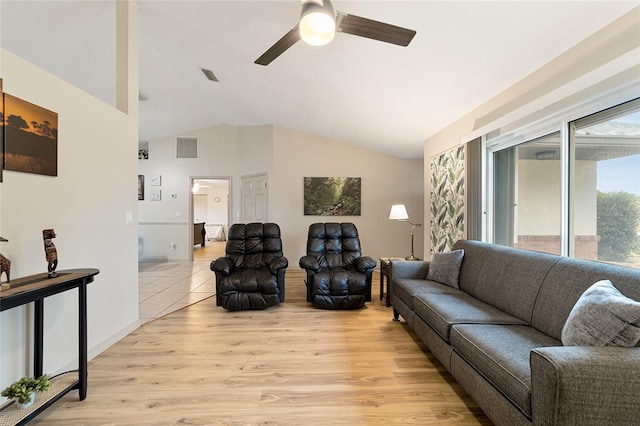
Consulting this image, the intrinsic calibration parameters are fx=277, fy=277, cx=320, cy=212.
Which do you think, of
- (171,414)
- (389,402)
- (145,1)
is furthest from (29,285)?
(145,1)

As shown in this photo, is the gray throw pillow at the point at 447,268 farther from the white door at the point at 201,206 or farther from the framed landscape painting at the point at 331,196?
the white door at the point at 201,206

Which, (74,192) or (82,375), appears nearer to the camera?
(82,375)

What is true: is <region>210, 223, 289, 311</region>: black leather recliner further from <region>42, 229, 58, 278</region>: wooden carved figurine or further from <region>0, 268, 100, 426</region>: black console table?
<region>42, 229, 58, 278</region>: wooden carved figurine

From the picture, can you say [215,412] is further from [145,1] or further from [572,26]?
[145,1]

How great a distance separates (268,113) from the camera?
5.32 metres

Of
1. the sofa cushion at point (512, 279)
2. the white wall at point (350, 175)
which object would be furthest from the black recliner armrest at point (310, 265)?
the white wall at point (350, 175)

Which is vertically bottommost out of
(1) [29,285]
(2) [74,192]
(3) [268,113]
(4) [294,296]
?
(4) [294,296]

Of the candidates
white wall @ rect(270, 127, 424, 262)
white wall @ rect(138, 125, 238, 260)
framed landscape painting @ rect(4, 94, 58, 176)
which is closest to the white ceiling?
white wall @ rect(270, 127, 424, 262)

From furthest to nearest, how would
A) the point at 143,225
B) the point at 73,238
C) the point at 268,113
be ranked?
the point at 143,225, the point at 268,113, the point at 73,238

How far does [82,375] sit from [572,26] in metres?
3.98

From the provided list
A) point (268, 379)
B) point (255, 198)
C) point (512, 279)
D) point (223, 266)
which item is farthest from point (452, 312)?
point (255, 198)

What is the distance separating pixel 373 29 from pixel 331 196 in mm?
4165

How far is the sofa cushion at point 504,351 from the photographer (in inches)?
49.0

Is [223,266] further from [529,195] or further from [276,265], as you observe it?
[529,195]
